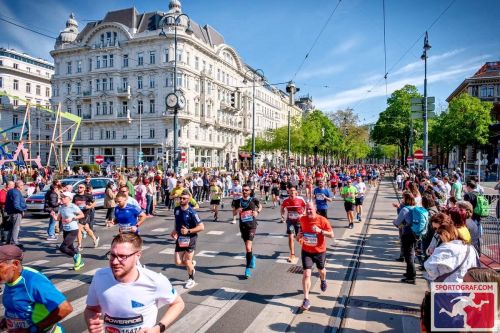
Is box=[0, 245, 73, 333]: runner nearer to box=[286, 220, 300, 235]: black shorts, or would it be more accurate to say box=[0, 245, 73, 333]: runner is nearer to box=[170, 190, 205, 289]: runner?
box=[170, 190, 205, 289]: runner

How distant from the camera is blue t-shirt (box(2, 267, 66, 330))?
2.83m

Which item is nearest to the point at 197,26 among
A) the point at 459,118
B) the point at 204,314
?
the point at 459,118

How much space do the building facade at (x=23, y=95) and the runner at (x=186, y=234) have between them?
65926 mm

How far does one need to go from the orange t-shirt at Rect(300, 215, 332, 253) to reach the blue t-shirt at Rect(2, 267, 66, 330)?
13.4ft

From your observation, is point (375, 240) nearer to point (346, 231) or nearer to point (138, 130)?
point (346, 231)

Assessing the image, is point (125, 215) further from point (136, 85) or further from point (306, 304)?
point (136, 85)

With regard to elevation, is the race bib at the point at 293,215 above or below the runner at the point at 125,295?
below

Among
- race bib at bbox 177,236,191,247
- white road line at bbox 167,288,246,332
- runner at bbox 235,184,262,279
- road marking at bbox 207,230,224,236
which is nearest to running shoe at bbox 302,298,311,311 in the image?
white road line at bbox 167,288,246,332

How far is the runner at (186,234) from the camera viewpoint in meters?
6.53

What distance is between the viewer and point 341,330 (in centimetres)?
490

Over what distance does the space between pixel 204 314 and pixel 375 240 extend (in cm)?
715

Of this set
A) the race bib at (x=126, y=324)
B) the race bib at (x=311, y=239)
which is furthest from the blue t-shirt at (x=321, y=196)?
the race bib at (x=126, y=324)

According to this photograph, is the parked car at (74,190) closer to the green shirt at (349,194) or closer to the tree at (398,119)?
the green shirt at (349,194)

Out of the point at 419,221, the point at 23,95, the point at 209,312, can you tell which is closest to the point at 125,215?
the point at 209,312
